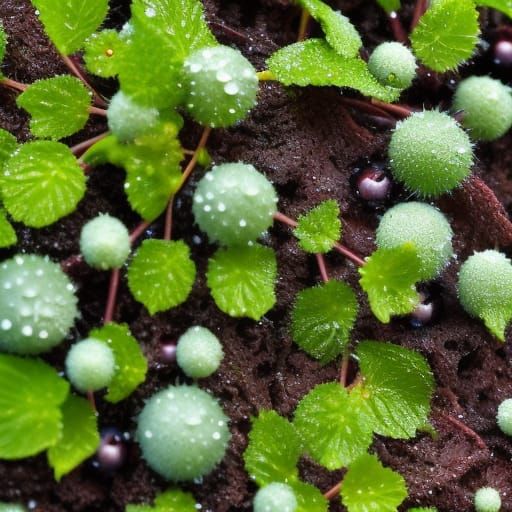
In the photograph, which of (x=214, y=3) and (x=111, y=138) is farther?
Result: (x=214, y=3)

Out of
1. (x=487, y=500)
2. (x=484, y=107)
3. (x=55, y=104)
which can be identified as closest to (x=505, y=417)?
(x=487, y=500)

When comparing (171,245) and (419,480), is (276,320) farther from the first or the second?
(419,480)

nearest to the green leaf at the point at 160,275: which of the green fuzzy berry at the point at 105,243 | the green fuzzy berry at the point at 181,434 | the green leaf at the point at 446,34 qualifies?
the green fuzzy berry at the point at 105,243

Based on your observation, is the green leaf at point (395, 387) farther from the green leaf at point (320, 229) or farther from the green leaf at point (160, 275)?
the green leaf at point (160, 275)

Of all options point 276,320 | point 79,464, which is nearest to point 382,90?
point 276,320

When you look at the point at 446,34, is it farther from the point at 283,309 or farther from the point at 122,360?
the point at 122,360

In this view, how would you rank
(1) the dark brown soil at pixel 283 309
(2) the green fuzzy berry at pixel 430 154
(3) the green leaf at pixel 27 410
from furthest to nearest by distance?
(2) the green fuzzy berry at pixel 430 154
(1) the dark brown soil at pixel 283 309
(3) the green leaf at pixel 27 410

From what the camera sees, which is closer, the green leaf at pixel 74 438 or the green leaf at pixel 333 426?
the green leaf at pixel 74 438

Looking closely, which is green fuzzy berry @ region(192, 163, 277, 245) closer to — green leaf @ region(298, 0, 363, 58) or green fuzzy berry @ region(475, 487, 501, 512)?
green leaf @ region(298, 0, 363, 58)
